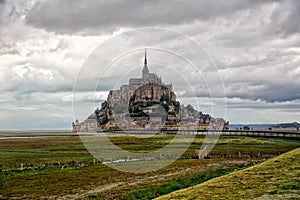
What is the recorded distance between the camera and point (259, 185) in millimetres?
21359

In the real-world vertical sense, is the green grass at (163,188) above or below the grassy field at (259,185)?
below

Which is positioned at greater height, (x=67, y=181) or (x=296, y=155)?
(x=296, y=155)

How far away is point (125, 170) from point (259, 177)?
2711 cm

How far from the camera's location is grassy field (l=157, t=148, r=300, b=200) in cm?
1941

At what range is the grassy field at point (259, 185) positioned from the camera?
19.4m

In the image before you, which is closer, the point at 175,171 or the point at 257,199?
the point at 257,199

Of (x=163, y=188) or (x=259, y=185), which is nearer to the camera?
(x=259, y=185)

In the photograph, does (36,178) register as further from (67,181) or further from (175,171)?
(175,171)

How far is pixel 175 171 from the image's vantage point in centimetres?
4638

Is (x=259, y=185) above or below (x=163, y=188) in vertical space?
above

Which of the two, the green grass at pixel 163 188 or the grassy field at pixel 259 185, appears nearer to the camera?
the grassy field at pixel 259 185

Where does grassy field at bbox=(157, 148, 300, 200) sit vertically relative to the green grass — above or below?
above

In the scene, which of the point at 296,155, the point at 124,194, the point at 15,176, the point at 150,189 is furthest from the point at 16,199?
the point at 296,155

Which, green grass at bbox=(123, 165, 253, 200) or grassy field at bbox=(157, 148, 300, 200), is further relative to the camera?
green grass at bbox=(123, 165, 253, 200)
